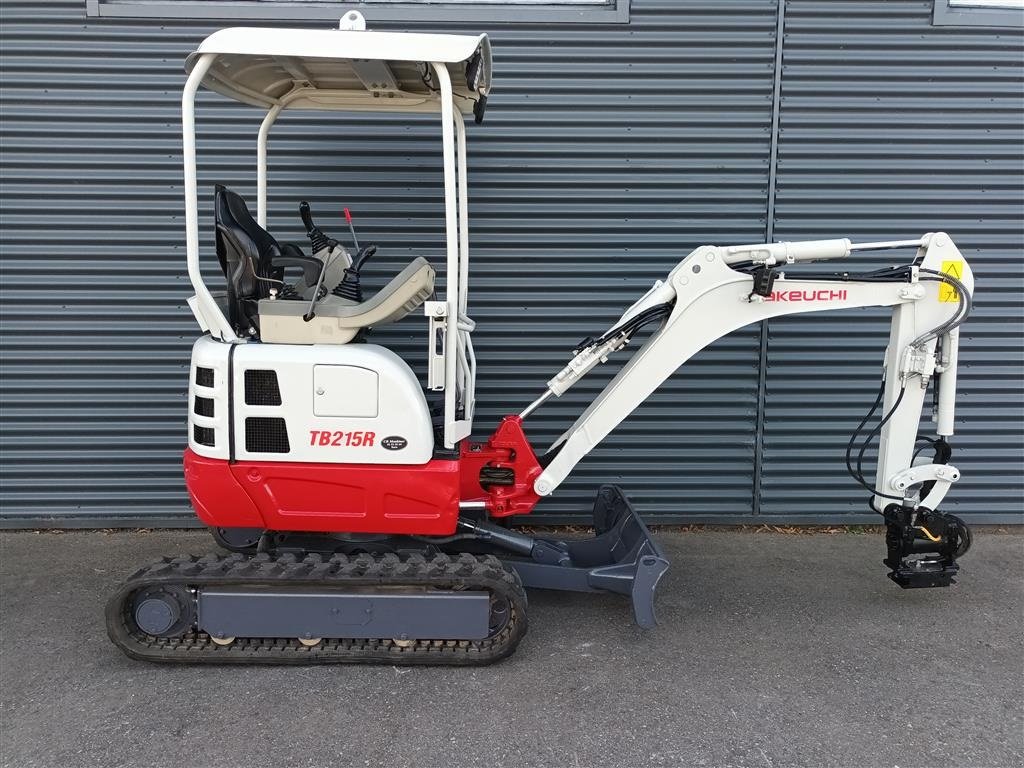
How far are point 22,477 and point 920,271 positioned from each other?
5972 mm

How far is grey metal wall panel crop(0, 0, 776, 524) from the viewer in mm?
5008

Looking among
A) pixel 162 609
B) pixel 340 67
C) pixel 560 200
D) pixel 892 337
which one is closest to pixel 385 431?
pixel 162 609

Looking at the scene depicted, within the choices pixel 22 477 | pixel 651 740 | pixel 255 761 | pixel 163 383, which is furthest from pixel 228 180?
pixel 651 740

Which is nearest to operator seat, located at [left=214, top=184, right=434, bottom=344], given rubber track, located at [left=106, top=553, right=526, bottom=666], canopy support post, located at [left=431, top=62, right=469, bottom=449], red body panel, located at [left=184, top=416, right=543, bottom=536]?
canopy support post, located at [left=431, top=62, right=469, bottom=449]

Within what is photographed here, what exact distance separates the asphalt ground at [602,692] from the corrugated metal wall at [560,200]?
1210 millimetres

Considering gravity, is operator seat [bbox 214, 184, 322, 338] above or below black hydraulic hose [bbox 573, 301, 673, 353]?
above

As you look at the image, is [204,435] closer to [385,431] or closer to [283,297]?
[283,297]

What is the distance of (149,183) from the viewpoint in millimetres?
5062

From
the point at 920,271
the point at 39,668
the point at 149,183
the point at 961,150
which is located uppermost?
the point at 961,150

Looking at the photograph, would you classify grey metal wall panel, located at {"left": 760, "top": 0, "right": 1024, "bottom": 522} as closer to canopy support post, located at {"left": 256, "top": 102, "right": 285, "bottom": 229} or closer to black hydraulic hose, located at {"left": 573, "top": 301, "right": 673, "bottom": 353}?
black hydraulic hose, located at {"left": 573, "top": 301, "right": 673, "bottom": 353}

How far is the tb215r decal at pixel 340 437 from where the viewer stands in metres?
3.53

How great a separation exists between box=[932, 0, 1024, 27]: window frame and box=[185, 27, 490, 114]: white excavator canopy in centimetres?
340

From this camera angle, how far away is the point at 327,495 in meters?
3.62

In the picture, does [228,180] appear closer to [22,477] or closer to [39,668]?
[22,477]
